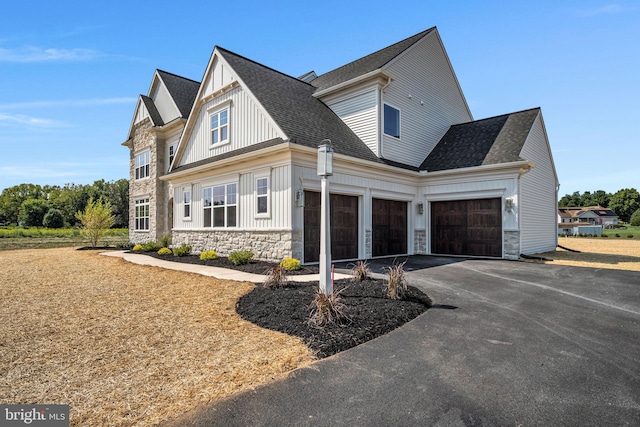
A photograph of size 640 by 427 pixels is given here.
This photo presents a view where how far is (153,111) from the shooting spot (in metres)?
21.3

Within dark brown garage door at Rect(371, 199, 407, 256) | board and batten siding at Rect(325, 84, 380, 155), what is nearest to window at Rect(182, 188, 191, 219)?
board and batten siding at Rect(325, 84, 380, 155)

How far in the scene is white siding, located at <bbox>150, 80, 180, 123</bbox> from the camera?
20.1 m

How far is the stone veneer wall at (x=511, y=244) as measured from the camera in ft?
41.1

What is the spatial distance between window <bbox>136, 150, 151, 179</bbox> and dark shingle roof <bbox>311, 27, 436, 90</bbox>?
40.4 feet

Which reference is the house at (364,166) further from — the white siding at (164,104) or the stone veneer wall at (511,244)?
the white siding at (164,104)

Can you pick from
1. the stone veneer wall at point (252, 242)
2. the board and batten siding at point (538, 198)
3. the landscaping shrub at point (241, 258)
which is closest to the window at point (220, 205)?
the stone veneer wall at point (252, 242)

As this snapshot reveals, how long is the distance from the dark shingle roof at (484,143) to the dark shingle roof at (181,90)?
46.9 ft

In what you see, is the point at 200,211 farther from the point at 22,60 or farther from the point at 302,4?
the point at 302,4

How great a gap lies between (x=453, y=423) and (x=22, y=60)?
48.9 ft

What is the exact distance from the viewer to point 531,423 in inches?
107

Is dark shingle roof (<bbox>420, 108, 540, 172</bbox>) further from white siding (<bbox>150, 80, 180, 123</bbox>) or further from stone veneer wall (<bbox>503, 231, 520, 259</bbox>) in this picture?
white siding (<bbox>150, 80, 180, 123</bbox>)

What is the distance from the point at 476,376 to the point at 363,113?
12255 mm

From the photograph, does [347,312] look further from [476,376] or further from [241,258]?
[241,258]

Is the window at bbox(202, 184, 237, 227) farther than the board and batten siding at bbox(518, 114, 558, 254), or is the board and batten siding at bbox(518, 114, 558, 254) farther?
the board and batten siding at bbox(518, 114, 558, 254)
